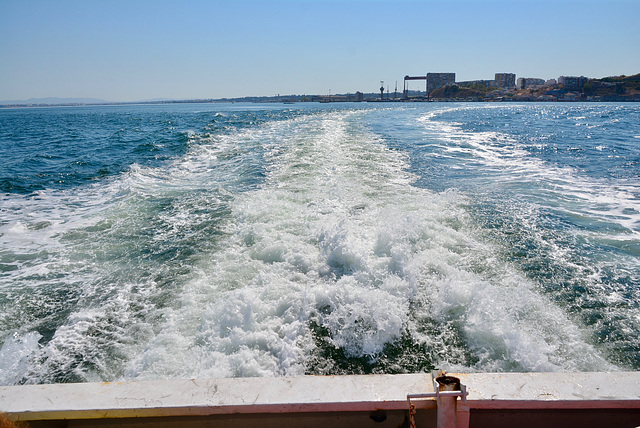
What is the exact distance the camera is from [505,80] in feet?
511

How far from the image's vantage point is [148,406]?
5.56 ft

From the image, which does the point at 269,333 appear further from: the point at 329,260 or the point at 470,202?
the point at 470,202

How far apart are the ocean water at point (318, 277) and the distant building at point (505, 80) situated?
172 metres

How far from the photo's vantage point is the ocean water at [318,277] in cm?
303

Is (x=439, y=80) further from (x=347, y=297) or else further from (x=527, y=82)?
(x=347, y=297)

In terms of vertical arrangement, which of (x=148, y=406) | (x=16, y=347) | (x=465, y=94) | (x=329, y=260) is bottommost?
(x=16, y=347)

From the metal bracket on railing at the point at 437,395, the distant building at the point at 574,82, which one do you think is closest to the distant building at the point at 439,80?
the distant building at the point at 574,82

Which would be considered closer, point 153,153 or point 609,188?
point 609,188

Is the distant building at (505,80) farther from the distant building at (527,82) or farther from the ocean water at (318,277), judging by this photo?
the ocean water at (318,277)

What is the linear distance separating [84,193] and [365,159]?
801 centimetres

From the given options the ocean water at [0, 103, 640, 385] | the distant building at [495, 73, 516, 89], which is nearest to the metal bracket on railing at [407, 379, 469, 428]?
the ocean water at [0, 103, 640, 385]

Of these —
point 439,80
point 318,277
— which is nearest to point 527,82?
point 439,80

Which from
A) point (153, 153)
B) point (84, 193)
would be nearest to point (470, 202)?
point (84, 193)

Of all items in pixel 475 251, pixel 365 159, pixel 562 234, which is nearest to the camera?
pixel 475 251
